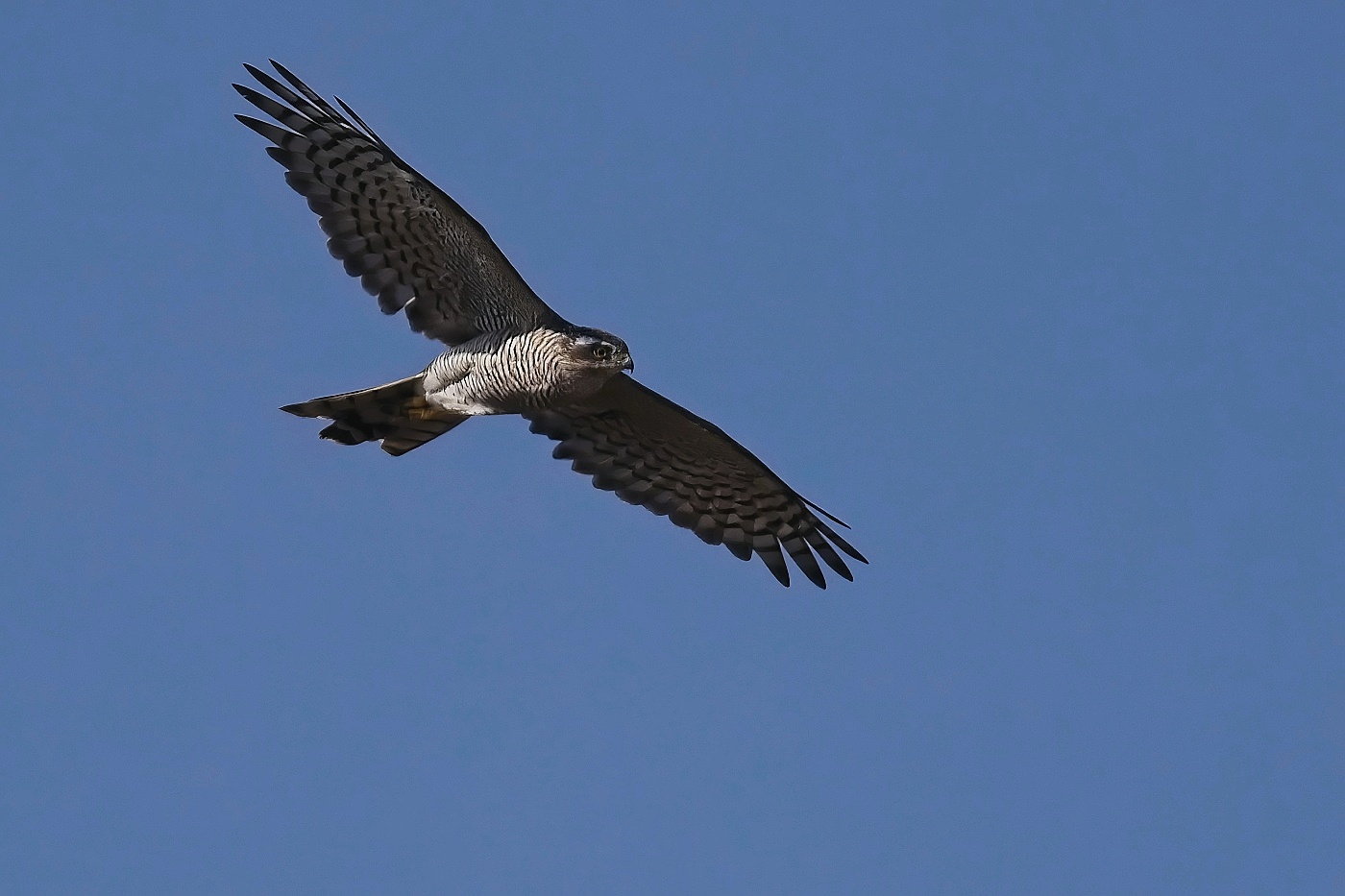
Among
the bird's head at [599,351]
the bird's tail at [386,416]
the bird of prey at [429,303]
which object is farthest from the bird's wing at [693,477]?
the bird's head at [599,351]

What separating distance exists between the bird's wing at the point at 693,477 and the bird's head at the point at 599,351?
5.72ft

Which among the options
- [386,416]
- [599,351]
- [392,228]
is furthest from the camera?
[386,416]

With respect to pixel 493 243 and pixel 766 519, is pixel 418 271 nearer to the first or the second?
pixel 493 243

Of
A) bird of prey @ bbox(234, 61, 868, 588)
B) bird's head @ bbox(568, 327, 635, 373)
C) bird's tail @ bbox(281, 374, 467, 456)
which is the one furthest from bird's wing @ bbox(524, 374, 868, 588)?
bird's head @ bbox(568, 327, 635, 373)

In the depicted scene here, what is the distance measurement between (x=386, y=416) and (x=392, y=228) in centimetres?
158

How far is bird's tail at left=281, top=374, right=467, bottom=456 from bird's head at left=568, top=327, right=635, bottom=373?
160cm

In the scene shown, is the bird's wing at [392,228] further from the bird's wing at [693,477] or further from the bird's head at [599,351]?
the bird's wing at [693,477]

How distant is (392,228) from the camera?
611 inches

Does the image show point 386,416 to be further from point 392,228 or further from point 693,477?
point 693,477

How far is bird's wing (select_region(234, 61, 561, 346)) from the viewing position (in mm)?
15266

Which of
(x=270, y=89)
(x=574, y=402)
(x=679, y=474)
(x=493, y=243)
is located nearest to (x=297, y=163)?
(x=270, y=89)

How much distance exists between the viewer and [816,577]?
58.0 ft

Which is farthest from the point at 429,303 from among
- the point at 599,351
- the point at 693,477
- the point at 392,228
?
the point at 693,477

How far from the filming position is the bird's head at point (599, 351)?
1470cm
